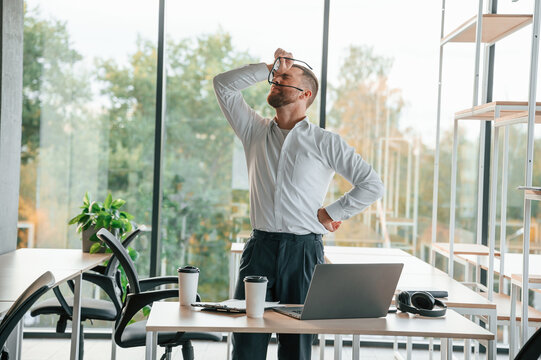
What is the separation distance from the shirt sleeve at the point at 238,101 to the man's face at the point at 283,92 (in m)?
0.11

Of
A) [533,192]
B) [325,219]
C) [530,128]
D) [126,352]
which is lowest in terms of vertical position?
[126,352]

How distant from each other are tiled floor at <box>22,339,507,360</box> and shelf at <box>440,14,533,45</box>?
219cm

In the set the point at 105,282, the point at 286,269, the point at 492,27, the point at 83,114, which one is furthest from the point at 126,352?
the point at 492,27

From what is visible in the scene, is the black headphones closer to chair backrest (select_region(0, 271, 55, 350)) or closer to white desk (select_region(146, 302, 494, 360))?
white desk (select_region(146, 302, 494, 360))

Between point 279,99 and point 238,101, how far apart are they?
238mm

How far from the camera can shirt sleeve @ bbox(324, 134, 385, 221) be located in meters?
2.55

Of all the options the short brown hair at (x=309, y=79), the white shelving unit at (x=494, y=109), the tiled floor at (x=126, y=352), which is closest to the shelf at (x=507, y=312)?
the white shelving unit at (x=494, y=109)

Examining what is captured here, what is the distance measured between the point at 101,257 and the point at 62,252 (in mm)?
327

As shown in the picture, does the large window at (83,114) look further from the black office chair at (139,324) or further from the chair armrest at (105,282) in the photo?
the black office chair at (139,324)

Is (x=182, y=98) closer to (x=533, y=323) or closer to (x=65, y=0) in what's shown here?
(x=65, y=0)

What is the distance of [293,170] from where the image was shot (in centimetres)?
258

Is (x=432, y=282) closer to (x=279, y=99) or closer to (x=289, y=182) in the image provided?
(x=289, y=182)

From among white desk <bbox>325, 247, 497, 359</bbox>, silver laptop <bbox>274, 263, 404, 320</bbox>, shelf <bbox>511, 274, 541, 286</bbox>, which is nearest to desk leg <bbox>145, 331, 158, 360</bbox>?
silver laptop <bbox>274, 263, 404, 320</bbox>

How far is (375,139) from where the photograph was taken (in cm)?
456
